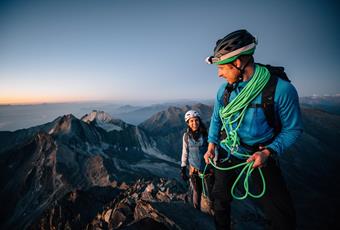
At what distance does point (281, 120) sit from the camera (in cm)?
330

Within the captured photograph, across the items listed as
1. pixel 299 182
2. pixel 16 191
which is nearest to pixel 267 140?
pixel 16 191

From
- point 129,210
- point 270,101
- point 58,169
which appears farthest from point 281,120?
point 58,169

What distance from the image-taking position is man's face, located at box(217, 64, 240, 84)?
3.62 m

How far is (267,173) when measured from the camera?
348 centimetres

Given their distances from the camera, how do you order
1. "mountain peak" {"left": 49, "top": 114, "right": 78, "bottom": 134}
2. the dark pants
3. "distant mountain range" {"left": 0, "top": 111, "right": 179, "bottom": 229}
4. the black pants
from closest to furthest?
the black pants, the dark pants, "distant mountain range" {"left": 0, "top": 111, "right": 179, "bottom": 229}, "mountain peak" {"left": 49, "top": 114, "right": 78, "bottom": 134}

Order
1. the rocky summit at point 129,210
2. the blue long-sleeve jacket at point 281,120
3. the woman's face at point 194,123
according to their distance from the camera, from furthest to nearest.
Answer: the woman's face at point 194,123 < the rocky summit at point 129,210 < the blue long-sleeve jacket at point 281,120

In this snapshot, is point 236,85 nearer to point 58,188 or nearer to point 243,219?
point 243,219

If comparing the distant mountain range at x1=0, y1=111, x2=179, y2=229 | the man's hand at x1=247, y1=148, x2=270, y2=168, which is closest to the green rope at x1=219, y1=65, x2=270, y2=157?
the man's hand at x1=247, y1=148, x2=270, y2=168

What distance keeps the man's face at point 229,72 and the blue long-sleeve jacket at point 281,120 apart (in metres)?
0.16

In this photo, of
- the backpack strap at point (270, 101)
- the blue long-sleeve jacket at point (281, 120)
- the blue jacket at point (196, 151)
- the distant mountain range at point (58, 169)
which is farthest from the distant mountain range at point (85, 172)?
the backpack strap at point (270, 101)

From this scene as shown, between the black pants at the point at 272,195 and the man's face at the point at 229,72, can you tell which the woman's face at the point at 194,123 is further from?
the man's face at the point at 229,72

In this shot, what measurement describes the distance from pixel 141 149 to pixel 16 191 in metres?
84.2

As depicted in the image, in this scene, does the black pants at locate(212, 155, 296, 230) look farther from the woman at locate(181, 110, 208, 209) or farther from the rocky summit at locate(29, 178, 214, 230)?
the woman at locate(181, 110, 208, 209)

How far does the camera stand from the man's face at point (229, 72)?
3615 mm
